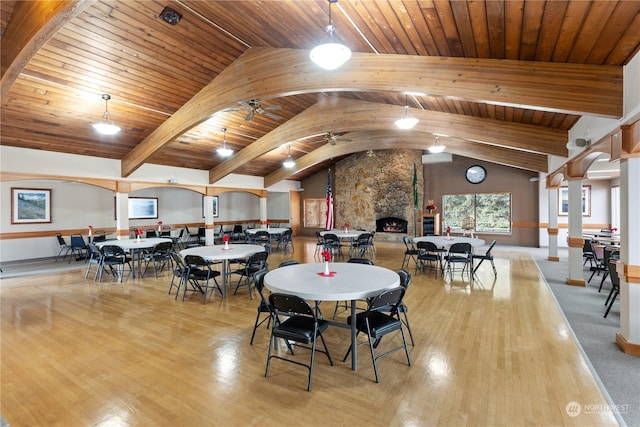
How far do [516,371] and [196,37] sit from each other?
19.3 feet

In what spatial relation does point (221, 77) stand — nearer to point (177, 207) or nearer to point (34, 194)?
point (34, 194)

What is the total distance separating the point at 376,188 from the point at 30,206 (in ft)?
38.3

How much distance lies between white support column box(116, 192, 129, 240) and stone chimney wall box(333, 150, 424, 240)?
8.51m

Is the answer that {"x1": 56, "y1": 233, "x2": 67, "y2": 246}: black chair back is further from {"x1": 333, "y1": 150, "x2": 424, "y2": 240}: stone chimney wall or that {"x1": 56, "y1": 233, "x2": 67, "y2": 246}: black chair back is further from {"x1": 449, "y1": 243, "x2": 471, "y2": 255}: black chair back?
{"x1": 449, "y1": 243, "x2": 471, "y2": 255}: black chair back

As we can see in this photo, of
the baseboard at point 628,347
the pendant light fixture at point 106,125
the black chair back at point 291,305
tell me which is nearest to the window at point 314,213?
the pendant light fixture at point 106,125

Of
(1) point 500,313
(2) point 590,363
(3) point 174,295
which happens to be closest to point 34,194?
(3) point 174,295

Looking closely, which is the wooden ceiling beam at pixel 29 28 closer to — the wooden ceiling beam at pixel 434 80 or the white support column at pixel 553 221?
the wooden ceiling beam at pixel 434 80

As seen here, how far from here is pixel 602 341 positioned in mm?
3326

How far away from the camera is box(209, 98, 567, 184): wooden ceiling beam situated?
5.80m

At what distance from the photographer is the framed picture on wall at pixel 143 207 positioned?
11.1m

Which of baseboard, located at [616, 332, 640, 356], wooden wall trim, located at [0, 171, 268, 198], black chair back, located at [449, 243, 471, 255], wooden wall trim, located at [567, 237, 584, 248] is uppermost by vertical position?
wooden wall trim, located at [0, 171, 268, 198]

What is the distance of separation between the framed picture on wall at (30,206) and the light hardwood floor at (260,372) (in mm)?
5295

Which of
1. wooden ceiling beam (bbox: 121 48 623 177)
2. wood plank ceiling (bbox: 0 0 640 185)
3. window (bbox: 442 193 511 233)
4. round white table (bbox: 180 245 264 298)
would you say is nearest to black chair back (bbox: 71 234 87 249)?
wood plank ceiling (bbox: 0 0 640 185)

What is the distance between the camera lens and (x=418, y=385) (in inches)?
99.1
